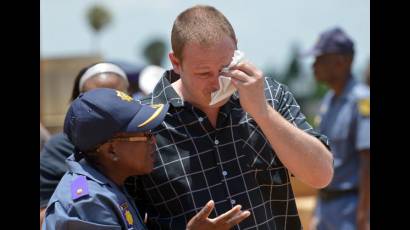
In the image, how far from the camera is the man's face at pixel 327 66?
23.6 feet

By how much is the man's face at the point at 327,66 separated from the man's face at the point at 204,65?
3.92 m

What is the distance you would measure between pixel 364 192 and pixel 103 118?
3.93 m

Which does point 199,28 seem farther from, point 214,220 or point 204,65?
point 214,220

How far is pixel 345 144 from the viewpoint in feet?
22.5

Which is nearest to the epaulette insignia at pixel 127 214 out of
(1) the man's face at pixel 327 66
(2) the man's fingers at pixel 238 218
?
(2) the man's fingers at pixel 238 218

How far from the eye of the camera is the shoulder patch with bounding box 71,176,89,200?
3.08 meters

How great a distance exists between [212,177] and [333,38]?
4133 millimetres

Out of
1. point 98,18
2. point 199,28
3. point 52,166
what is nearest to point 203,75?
point 199,28

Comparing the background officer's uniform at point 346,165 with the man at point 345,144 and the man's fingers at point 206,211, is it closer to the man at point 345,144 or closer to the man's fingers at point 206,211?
the man at point 345,144
